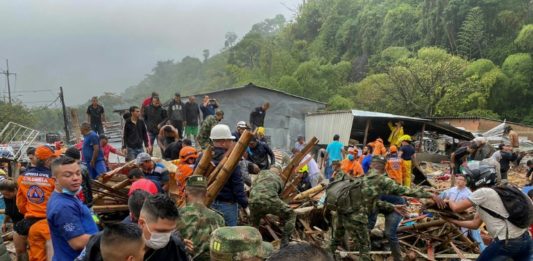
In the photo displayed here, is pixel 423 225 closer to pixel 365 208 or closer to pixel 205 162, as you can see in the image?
pixel 365 208

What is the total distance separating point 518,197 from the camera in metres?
4.46

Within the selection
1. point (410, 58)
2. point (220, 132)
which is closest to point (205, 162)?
point (220, 132)

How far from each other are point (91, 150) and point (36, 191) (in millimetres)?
3844

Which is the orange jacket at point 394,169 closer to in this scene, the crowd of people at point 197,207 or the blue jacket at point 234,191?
the crowd of people at point 197,207

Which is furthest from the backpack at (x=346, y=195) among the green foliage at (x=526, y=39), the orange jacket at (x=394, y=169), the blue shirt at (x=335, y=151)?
the green foliage at (x=526, y=39)

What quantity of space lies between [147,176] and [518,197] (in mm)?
5026

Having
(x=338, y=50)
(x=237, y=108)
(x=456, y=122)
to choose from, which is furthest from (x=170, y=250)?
(x=338, y=50)

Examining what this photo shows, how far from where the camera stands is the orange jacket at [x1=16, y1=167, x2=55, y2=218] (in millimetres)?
4555

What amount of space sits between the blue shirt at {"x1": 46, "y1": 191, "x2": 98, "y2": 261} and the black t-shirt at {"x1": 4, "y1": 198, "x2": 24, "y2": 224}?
2.67 meters

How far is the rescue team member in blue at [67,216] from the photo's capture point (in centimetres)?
325

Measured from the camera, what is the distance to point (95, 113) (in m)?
11.9

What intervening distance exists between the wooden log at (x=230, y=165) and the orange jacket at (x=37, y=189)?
6.36 feet

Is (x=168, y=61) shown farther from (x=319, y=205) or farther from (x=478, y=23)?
(x=319, y=205)

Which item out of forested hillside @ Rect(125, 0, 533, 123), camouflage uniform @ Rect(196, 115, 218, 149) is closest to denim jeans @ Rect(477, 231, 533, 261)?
camouflage uniform @ Rect(196, 115, 218, 149)
